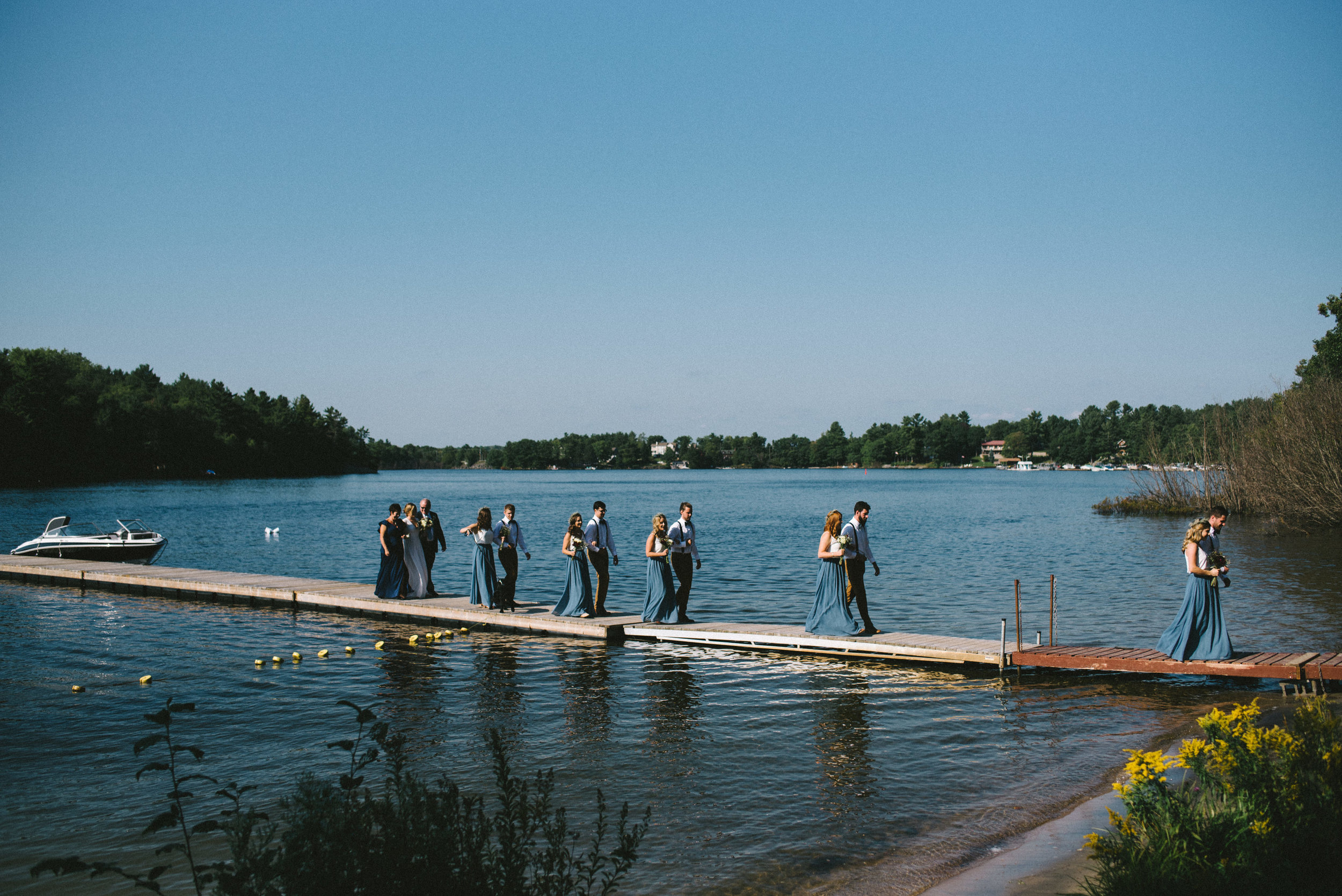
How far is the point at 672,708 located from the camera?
12070mm

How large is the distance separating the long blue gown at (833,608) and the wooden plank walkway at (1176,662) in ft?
8.80

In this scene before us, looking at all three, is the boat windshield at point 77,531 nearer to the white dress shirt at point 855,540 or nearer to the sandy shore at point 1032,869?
the white dress shirt at point 855,540

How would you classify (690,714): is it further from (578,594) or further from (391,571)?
(391,571)

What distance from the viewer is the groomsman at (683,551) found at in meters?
16.0

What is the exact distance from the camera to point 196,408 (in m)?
136

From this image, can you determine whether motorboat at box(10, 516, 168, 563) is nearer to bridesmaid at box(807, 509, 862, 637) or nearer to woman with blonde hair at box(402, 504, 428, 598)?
woman with blonde hair at box(402, 504, 428, 598)

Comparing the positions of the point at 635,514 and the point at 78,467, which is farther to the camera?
the point at 78,467

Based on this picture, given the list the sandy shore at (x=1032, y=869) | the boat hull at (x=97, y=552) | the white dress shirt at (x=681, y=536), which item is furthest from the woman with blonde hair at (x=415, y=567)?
the sandy shore at (x=1032, y=869)

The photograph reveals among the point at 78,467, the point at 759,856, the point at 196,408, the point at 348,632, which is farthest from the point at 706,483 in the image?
the point at 759,856

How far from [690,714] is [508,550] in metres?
7.21

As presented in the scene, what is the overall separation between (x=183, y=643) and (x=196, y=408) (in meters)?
135

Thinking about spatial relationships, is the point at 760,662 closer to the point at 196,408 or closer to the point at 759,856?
the point at 759,856

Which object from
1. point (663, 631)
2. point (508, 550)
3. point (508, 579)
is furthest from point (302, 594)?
point (663, 631)

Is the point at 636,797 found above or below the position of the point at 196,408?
below
